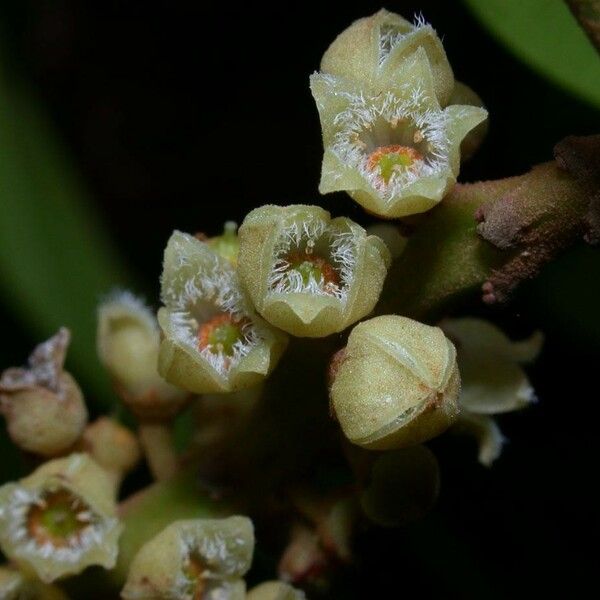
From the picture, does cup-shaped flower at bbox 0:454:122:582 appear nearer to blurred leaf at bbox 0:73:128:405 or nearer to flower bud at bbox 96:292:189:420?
flower bud at bbox 96:292:189:420

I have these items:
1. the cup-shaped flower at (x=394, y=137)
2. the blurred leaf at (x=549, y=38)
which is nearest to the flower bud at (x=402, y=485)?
the cup-shaped flower at (x=394, y=137)

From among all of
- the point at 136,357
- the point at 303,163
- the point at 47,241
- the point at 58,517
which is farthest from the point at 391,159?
the point at 47,241

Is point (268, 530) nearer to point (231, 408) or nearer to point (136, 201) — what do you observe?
point (231, 408)

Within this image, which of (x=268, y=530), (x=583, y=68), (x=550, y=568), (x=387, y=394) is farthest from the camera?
(x=550, y=568)

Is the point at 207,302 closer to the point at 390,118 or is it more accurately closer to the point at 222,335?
the point at 222,335

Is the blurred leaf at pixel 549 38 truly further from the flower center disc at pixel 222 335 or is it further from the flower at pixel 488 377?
the flower center disc at pixel 222 335

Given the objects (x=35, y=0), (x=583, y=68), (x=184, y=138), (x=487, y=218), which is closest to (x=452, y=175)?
(x=487, y=218)

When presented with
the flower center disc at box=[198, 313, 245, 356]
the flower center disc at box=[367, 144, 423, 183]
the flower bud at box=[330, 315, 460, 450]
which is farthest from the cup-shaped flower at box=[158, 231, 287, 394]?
the flower center disc at box=[367, 144, 423, 183]
